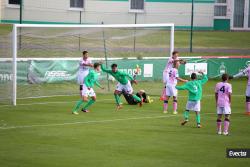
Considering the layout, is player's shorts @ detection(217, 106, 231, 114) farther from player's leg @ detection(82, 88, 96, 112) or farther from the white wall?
the white wall

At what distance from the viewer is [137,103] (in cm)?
3209

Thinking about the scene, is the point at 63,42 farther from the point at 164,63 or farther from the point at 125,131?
the point at 125,131

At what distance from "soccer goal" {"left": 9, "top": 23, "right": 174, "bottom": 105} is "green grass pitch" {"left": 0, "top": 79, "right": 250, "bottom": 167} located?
2308 mm

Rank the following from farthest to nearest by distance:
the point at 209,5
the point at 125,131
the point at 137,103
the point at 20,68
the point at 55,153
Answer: the point at 209,5 < the point at 20,68 < the point at 137,103 < the point at 125,131 < the point at 55,153

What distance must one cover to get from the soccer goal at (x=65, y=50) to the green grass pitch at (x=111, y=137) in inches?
90.9

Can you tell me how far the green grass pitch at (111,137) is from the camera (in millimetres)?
19828

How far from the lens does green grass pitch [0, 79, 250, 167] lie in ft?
65.1

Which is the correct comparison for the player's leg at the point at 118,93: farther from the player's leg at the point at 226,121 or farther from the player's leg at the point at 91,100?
the player's leg at the point at 226,121

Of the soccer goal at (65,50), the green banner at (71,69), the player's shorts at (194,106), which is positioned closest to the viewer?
the player's shorts at (194,106)

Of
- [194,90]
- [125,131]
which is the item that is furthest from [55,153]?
[194,90]

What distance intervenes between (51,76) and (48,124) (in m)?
9.39

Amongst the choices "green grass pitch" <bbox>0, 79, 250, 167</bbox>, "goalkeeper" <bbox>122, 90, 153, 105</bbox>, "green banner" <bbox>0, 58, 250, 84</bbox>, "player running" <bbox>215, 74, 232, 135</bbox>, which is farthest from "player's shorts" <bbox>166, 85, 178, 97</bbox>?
"green banner" <bbox>0, 58, 250, 84</bbox>

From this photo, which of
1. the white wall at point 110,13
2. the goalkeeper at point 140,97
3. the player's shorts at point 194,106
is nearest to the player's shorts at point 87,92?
the goalkeeper at point 140,97

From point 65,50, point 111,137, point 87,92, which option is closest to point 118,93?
point 87,92
